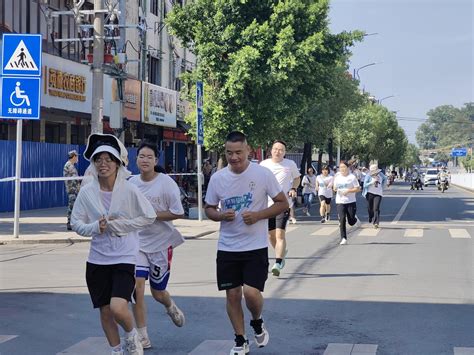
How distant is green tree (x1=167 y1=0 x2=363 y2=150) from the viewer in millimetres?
26703

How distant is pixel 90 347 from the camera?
24.4ft

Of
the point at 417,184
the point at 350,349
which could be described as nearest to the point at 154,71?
the point at 350,349

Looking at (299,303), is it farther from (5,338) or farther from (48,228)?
(48,228)

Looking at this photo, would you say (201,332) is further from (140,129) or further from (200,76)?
(140,129)

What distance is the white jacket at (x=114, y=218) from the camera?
6293 mm

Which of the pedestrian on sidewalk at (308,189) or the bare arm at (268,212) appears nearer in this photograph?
the bare arm at (268,212)

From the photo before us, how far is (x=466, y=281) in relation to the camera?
11.9 meters

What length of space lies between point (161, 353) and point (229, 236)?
1.13 metres

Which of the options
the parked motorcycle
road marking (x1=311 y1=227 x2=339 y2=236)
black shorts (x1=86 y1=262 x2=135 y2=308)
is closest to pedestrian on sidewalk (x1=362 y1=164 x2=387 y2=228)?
road marking (x1=311 y1=227 x2=339 y2=236)

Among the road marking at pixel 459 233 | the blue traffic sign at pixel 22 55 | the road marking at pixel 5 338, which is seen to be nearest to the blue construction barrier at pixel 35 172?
the blue traffic sign at pixel 22 55

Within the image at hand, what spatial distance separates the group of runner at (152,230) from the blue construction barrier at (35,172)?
17.5 metres

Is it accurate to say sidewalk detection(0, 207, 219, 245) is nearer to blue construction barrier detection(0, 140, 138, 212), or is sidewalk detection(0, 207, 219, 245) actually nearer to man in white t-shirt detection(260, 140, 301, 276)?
blue construction barrier detection(0, 140, 138, 212)

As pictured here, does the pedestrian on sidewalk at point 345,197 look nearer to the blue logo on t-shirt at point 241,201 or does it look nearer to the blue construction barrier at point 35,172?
the blue logo on t-shirt at point 241,201

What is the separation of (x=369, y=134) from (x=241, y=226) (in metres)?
74.3
